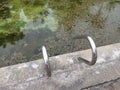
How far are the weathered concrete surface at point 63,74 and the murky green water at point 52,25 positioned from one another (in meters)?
1.23

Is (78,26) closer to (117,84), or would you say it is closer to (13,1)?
(13,1)

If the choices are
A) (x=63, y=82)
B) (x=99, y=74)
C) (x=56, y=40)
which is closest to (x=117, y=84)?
(x=99, y=74)

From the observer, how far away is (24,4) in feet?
13.1

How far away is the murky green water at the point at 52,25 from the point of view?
9.61 feet

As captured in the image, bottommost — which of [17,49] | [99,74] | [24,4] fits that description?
[17,49]

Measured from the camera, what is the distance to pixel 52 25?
3.41m

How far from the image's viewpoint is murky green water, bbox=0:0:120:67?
2.93 m

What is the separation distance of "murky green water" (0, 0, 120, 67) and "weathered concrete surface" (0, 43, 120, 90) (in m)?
1.23

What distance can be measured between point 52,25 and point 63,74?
6.50ft

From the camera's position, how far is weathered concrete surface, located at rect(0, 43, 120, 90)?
1450 millimetres

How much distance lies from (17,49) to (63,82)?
1618mm

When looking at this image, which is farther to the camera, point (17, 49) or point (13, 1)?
point (13, 1)

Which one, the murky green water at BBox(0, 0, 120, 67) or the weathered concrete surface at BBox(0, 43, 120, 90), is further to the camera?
the murky green water at BBox(0, 0, 120, 67)

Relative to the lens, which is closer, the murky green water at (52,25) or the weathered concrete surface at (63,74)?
the weathered concrete surface at (63,74)
